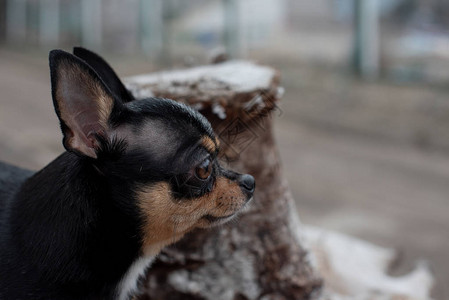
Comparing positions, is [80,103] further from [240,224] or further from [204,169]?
[240,224]

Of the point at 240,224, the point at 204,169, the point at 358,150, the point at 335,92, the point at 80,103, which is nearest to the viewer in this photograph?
the point at 80,103

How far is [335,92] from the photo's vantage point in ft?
34.2

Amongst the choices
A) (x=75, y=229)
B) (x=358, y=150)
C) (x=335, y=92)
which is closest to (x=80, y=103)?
(x=75, y=229)

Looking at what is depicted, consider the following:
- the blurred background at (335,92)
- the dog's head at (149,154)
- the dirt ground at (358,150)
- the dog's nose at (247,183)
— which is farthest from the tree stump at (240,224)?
the dirt ground at (358,150)

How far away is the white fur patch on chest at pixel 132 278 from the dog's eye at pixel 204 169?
44 centimetres

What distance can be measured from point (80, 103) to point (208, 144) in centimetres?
54

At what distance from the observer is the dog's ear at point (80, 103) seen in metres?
2.01

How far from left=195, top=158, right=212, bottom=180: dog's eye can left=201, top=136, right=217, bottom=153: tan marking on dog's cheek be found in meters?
0.05

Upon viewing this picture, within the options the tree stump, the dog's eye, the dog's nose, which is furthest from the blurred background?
the dog's eye

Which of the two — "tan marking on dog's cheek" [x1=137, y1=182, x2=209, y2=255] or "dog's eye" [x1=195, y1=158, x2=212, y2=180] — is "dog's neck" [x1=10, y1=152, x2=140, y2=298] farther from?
"dog's eye" [x1=195, y1=158, x2=212, y2=180]

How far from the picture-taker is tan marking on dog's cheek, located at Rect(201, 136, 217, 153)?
93.9 inches

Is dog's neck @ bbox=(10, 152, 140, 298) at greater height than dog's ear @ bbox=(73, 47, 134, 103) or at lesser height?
lesser

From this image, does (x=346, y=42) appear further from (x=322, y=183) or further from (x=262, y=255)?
(x=262, y=255)

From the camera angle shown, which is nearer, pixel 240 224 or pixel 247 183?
pixel 247 183
